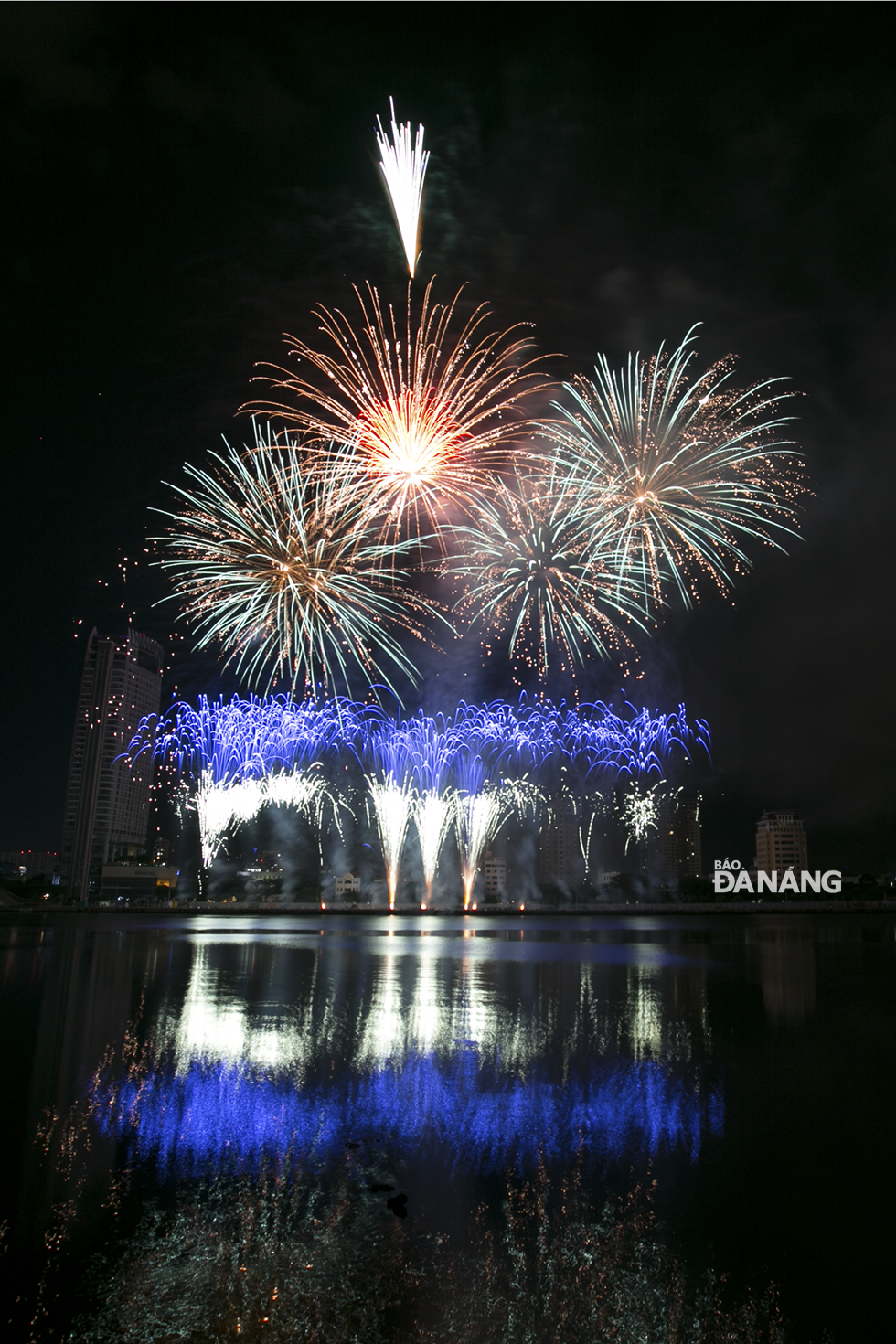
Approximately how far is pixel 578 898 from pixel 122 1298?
300ft

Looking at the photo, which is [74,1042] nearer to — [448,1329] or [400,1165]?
[400,1165]

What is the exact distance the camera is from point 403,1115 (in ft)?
30.0

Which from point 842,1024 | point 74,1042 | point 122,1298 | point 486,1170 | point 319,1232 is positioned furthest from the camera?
point 842,1024

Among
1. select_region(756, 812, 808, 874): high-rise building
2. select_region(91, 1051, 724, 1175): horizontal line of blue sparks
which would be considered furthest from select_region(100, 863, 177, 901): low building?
select_region(756, 812, 808, 874): high-rise building

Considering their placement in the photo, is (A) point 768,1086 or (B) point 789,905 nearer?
(A) point 768,1086

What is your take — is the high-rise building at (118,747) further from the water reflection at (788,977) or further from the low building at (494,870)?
the water reflection at (788,977)

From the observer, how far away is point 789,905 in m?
88.4

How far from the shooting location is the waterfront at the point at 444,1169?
533cm

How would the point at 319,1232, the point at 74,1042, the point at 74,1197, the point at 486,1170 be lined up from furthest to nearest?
1. the point at 74,1042
2. the point at 486,1170
3. the point at 74,1197
4. the point at 319,1232

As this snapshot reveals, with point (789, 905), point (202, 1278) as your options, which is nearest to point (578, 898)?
point (789, 905)

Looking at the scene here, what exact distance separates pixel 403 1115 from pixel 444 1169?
5.27 feet

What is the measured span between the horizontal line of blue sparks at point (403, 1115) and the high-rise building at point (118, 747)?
92980 mm

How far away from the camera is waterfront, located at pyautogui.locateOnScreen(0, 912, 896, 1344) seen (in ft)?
17.5

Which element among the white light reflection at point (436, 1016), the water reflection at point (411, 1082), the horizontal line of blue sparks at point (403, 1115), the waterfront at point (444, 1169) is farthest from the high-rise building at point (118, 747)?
the horizontal line of blue sparks at point (403, 1115)
